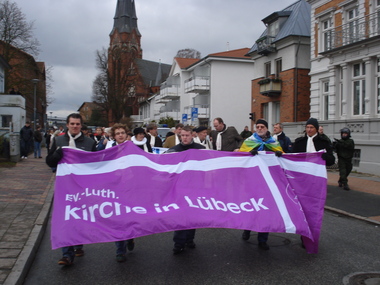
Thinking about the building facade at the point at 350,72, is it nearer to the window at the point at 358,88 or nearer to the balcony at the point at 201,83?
the window at the point at 358,88

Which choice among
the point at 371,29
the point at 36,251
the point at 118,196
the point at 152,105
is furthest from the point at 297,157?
the point at 152,105

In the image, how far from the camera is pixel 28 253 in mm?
5473

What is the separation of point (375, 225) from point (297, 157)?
9.57 feet

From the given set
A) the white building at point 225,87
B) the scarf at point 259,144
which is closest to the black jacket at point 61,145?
the scarf at point 259,144

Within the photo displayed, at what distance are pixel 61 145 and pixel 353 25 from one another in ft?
56.9

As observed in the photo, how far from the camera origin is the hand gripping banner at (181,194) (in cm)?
509

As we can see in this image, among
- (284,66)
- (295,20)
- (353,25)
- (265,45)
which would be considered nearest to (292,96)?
(284,66)

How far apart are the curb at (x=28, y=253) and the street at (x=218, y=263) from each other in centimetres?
12

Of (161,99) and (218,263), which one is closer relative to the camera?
(218,263)

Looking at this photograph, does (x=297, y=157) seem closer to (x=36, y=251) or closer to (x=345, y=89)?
(x=36, y=251)

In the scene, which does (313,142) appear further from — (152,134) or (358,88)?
(358,88)

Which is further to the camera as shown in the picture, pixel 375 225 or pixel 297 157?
pixel 375 225

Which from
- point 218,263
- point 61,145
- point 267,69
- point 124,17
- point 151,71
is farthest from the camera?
point 151,71

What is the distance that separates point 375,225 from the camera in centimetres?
781
